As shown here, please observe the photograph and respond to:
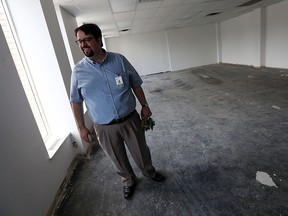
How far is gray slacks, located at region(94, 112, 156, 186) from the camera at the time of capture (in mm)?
1853

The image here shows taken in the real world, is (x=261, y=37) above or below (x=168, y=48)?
below

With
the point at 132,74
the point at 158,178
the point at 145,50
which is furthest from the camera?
the point at 145,50

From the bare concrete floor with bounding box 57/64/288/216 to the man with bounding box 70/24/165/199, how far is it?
28 cm

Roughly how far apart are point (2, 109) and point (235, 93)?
16.4 ft

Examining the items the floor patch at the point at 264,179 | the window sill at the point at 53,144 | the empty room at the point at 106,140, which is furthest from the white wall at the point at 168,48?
the floor patch at the point at 264,179

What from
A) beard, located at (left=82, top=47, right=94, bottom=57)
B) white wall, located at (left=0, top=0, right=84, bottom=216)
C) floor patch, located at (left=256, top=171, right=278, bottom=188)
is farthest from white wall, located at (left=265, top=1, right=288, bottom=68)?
beard, located at (left=82, top=47, right=94, bottom=57)

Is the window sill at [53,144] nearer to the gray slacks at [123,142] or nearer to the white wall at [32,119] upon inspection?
the white wall at [32,119]

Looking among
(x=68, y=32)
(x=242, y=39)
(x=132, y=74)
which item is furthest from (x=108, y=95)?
(x=242, y=39)

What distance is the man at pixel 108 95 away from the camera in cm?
168

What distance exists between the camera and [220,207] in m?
1.73

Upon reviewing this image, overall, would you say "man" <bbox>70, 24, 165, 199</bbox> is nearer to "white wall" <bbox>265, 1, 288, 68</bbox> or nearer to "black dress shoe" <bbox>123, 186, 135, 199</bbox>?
"black dress shoe" <bbox>123, 186, 135, 199</bbox>

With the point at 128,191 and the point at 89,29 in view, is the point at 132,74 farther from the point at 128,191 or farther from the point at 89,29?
the point at 128,191

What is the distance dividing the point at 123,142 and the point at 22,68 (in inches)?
61.1

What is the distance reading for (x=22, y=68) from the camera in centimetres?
244
